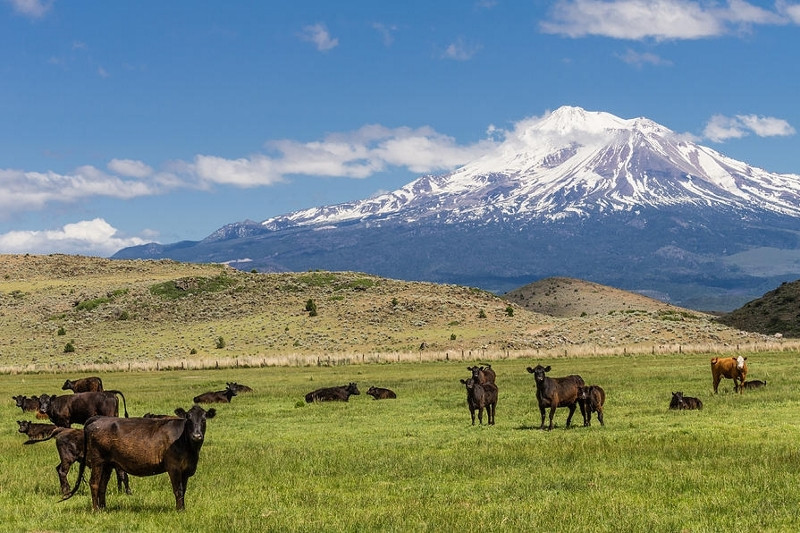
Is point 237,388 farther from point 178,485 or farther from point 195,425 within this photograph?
point 195,425

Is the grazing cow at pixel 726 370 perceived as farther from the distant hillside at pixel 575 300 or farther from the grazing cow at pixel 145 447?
the distant hillside at pixel 575 300

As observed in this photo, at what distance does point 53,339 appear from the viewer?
3669 inches

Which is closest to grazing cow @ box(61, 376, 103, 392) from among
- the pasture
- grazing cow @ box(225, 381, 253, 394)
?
the pasture

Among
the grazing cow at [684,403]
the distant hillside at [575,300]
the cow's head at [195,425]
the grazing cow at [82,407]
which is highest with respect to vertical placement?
the distant hillside at [575,300]

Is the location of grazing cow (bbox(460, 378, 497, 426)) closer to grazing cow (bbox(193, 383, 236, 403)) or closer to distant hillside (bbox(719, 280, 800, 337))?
grazing cow (bbox(193, 383, 236, 403))

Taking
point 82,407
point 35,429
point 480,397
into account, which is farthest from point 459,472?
point 35,429

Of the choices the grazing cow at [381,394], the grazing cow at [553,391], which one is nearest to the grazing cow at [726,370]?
the grazing cow at [553,391]

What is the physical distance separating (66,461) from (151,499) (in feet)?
6.47

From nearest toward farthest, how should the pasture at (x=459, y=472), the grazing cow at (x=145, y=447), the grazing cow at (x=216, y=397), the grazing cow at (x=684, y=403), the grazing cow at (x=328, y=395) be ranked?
the pasture at (x=459, y=472), the grazing cow at (x=145, y=447), the grazing cow at (x=684, y=403), the grazing cow at (x=328, y=395), the grazing cow at (x=216, y=397)

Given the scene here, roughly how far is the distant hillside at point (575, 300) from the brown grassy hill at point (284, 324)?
1375 inches

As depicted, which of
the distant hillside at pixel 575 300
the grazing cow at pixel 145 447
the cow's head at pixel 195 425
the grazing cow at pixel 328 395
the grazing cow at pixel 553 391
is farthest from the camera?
the distant hillside at pixel 575 300

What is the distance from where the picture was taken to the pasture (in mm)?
14859

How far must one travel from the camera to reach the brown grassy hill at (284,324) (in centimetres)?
7925

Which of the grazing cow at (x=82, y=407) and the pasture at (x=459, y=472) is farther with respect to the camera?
the grazing cow at (x=82, y=407)
